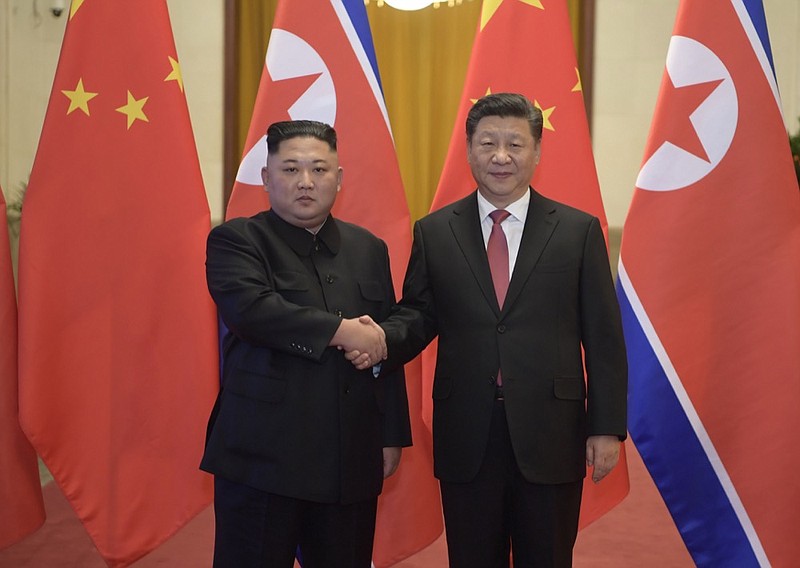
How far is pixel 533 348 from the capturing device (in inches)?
77.7

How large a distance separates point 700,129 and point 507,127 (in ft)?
2.53

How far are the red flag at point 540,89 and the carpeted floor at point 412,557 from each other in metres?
1.15

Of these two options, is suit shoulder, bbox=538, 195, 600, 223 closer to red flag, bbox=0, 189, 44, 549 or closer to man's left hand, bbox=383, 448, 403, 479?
man's left hand, bbox=383, 448, 403, 479

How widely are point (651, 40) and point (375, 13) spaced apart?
1.78m

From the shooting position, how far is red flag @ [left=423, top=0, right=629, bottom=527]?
269 centimetres

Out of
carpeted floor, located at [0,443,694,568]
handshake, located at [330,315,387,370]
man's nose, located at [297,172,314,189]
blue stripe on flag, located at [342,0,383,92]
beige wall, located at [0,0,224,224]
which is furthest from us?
beige wall, located at [0,0,224,224]

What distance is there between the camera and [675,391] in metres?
2.49

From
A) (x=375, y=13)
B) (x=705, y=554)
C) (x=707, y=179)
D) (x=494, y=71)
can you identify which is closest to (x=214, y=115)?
(x=375, y=13)

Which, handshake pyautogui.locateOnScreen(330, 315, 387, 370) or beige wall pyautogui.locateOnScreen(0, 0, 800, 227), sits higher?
beige wall pyautogui.locateOnScreen(0, 0, 800, 227)

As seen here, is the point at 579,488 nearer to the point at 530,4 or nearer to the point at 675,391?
the point at 675,391

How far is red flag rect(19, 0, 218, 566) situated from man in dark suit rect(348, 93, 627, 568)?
87cm

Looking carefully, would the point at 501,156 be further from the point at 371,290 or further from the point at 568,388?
the point at 568,388

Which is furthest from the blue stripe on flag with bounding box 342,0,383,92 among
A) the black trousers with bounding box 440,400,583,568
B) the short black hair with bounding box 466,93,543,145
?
the black trousers with bounding box 440,400,583,568

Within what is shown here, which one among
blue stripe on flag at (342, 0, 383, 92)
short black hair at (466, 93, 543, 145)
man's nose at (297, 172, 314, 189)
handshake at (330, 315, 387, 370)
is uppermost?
blue stripe on flag at (342, 0, 383, 92)
